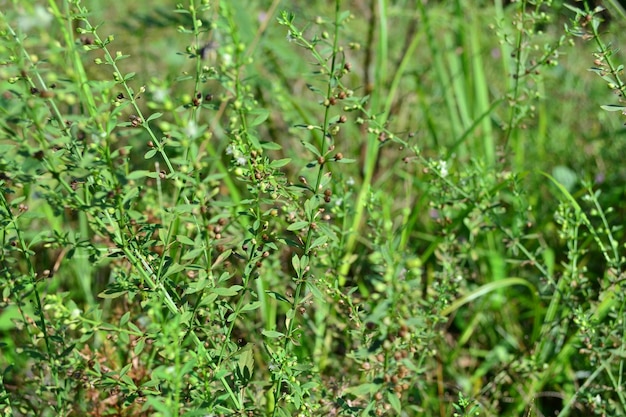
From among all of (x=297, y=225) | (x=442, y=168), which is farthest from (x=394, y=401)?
(x=442, y=168)

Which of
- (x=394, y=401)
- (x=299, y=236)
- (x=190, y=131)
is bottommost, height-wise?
(x=394, y=401)

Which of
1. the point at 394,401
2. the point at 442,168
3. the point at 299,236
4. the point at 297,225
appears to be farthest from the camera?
the point at 442,168

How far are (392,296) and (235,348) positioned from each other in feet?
1.37

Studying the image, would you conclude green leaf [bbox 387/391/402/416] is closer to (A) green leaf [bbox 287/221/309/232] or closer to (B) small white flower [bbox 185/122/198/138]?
(A) green leaf [bbox 287/221/309/232]

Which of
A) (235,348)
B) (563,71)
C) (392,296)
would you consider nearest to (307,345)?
(235,348)

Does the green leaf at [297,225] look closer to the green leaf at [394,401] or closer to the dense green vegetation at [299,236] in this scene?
the dense green vegetation at [299,236]

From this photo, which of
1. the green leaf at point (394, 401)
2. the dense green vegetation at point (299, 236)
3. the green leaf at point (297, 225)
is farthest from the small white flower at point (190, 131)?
the green leaf at point (394, 401)

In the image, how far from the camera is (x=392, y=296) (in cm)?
101

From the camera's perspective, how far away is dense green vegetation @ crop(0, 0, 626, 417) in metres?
1.15

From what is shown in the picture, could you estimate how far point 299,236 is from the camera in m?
1.31

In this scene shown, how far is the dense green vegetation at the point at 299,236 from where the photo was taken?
1146 millimetres

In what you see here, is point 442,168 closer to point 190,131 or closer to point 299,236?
point 299,236

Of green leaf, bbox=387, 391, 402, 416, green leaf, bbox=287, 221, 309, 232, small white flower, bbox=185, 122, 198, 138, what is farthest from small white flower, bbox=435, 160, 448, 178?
small white flower, bbox=185, 122, 198, 138

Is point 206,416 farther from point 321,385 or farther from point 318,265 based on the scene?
point 318,265
